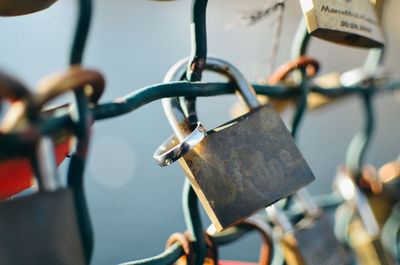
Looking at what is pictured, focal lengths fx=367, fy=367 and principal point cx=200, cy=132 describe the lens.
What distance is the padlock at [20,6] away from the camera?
347 millimetres

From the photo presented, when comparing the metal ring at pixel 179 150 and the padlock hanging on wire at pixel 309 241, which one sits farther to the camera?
the padlock hanging on wire at pixel 309 241

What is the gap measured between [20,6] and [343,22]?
1.12ft

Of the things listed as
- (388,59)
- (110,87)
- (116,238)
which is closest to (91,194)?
(116,238)

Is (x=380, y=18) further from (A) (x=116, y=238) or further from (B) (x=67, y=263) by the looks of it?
(A) (x=116, y=238)

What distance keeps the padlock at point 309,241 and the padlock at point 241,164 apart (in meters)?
0.16

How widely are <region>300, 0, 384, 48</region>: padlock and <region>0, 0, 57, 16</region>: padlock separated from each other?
27 cm

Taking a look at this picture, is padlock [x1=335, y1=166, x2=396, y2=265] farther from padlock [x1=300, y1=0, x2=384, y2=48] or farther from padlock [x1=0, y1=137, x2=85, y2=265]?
padlock [x1=0, y1=137, x2=85, y2=265]

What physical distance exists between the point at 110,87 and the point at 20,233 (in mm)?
2767

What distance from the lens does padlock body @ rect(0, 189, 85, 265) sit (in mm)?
218

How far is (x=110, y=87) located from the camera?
2.89 m

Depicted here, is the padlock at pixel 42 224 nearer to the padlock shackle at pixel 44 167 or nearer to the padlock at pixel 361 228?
the padlock shackle at pixel 44 167

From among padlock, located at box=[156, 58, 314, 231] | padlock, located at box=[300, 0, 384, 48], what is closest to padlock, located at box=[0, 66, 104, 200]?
padlock, located at box=[156, 58, 314, 231]

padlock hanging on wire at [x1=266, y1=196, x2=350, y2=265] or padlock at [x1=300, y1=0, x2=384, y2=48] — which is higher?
padlock at [x1=300, y1=0, x2=384, y2=48]

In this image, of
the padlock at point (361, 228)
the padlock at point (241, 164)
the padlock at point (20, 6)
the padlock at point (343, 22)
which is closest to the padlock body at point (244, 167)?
the padlock at point (241, 164)
